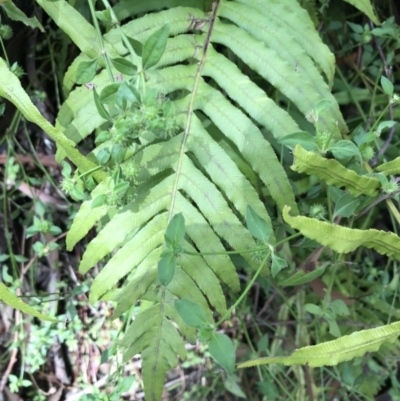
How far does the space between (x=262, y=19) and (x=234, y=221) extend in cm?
47

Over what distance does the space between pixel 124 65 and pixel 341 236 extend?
19.4 inches

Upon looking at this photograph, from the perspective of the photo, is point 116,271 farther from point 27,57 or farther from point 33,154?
point 27,57

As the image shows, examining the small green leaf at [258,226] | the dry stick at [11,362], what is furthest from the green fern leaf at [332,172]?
the dry stick at [11,362]

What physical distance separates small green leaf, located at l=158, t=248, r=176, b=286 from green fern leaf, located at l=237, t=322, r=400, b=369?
0.21 meters

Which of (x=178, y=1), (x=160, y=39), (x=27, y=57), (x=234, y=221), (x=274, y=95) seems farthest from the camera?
(x=27, y=57)

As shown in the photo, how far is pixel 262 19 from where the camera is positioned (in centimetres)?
101

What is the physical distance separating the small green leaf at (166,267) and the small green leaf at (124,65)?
A: 344mm

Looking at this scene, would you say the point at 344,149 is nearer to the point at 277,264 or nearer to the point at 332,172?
the point at 332,172

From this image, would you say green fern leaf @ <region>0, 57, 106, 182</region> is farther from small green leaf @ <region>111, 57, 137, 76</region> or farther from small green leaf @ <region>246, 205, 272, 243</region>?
small green leaf @ <region>246, 205, 272, 243</region>

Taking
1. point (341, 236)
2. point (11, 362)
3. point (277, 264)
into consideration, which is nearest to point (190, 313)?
point (277, 264)

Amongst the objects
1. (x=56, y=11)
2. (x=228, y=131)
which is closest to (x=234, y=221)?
(x=228, y=131)

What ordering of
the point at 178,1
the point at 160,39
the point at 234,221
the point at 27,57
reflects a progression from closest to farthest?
the point at 160,39
the point at 234,221
the point at 178,1
the point at 27,57

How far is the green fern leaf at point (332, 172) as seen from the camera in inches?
28.5

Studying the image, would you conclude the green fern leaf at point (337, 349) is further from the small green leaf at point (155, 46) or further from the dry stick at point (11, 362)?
the dry stick at point (11, 362)
